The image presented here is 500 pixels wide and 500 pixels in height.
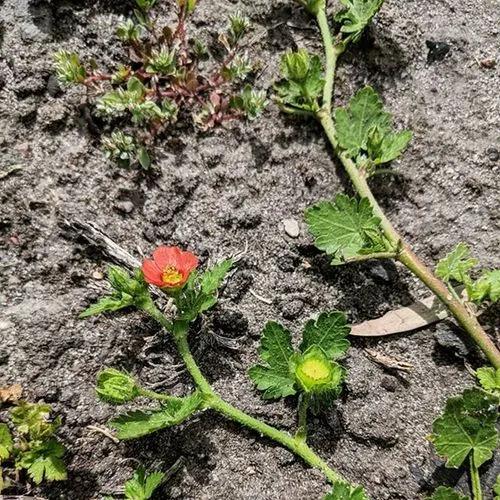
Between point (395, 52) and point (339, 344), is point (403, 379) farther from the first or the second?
point (395, 52)

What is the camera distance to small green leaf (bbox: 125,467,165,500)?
2188mm

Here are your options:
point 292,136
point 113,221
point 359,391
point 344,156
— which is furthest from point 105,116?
point 359,391

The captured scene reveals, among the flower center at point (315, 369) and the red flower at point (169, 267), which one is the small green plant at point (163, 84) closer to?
the red flower at point (169, 267)

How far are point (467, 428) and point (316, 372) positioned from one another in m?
0.54

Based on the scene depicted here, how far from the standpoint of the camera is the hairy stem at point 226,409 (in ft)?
7.33

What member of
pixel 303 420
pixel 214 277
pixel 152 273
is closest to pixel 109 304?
pixel 152 273

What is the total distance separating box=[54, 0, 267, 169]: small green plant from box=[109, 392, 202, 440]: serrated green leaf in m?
0.88

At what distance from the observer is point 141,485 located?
87.1 inches

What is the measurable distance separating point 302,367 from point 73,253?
91 cm

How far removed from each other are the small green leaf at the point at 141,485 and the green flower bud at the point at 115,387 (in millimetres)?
274

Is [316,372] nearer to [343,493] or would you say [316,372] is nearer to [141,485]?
[343,493]

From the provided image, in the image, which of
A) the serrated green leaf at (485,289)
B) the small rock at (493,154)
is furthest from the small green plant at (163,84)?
the serrated green leaf at (485,289)

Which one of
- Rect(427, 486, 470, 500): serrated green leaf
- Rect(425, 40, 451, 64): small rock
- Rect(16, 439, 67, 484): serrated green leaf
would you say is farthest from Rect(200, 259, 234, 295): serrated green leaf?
Rect(425, 40, 451, 64): small rock

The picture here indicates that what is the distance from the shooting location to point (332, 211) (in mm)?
2316
